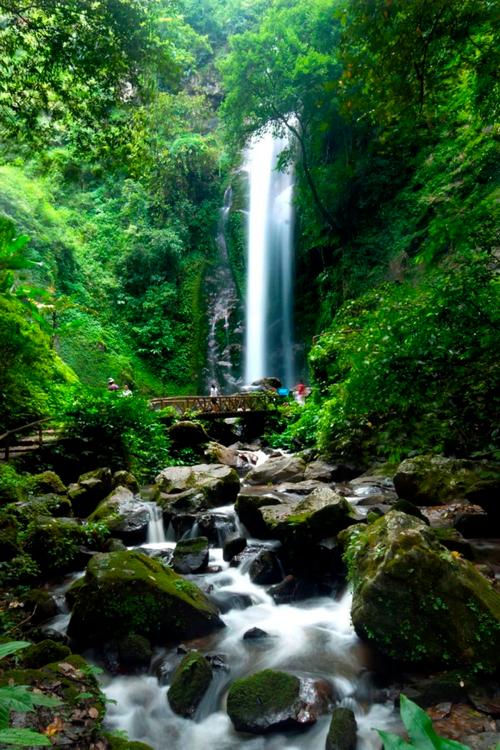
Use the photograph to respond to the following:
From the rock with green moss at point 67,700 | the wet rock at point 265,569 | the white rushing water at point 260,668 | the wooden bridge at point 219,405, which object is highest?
the wooden bridge at point 219,405

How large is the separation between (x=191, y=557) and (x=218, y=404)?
10304mm

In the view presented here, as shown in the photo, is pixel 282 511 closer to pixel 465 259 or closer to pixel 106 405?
pixel 465 259

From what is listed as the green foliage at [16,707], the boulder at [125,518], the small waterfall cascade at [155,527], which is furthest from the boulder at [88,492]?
the green foliage at [16,707]

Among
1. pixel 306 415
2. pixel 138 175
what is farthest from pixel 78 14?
pixel 306 415

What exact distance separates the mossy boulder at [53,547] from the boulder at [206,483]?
2.68 m

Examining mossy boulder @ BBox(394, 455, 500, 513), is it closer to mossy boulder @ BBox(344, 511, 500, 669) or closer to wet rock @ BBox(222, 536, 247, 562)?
mossy boulder @ BBox(344, 511, 500, 669)

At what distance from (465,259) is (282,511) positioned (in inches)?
150

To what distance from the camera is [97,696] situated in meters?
3.15

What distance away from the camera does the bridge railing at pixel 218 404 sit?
16.1 m

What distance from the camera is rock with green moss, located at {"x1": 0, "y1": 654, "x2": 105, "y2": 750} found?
2.63 m

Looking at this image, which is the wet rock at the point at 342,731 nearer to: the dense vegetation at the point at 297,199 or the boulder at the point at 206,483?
the dense vegetation at the point at 297,199

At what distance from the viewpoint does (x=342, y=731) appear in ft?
10.4

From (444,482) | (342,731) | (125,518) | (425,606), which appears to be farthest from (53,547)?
(444,482)

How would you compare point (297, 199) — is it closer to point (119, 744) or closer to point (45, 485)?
point (45, 485)
